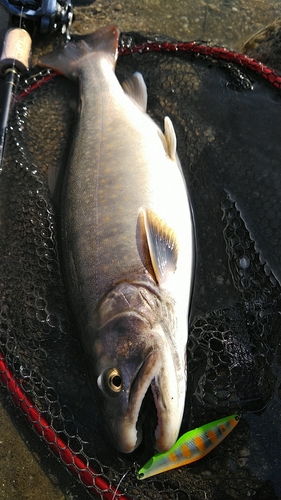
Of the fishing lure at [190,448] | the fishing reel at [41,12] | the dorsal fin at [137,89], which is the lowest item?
the fishing lure at [190,448]

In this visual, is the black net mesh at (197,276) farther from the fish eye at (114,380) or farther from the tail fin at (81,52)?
the fish eye at (114,380)

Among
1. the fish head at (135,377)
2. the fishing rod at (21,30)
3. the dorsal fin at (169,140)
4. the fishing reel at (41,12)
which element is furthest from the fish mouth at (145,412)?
the fishing reel at (41,12)

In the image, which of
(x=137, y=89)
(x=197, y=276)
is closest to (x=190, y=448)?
(x=197, y=276)

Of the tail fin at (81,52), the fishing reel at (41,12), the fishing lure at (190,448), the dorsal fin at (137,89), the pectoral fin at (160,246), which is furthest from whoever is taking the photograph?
the fishing reel at (41,12)

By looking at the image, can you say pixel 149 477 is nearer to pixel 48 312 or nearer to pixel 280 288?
pixel 48 312

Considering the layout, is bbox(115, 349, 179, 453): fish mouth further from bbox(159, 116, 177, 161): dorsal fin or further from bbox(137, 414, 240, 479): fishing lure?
bbox(159, 116, 177, 161): dorsal fin

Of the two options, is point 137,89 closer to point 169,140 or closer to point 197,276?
point 169,140
